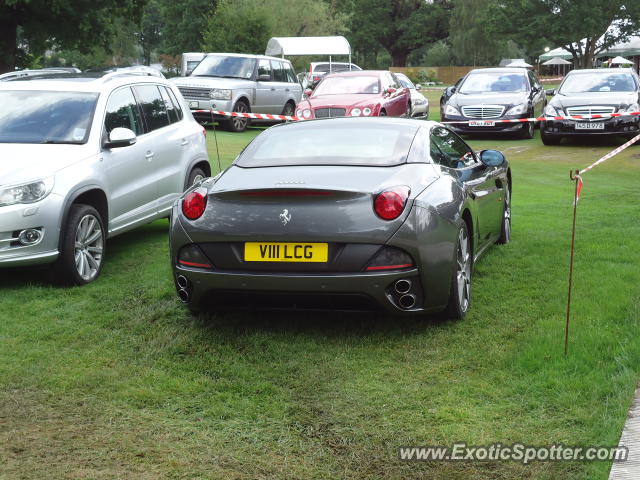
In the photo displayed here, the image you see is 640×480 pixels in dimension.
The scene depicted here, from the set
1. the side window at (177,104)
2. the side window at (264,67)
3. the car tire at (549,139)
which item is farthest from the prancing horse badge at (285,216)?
the side window at (264,67)

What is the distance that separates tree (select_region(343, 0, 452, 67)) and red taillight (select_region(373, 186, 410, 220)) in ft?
264

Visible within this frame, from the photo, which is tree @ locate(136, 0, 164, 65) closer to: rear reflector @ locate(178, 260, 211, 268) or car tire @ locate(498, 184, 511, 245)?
car tire @ locate(498, 184, 511, 245)

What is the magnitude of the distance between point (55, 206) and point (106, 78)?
7.05ft

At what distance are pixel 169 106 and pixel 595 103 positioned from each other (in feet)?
40.4

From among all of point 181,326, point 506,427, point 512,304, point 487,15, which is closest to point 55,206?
point 181,326

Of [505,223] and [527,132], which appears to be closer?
[505,223]

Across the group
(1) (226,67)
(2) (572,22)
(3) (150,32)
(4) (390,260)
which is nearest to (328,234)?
(4) (390,260)

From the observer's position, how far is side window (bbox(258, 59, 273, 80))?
25.1 meters

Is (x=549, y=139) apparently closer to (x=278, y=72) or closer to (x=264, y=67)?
(x=264, y=67)

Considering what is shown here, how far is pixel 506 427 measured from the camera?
4285 millimetres

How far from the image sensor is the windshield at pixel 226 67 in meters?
24.6

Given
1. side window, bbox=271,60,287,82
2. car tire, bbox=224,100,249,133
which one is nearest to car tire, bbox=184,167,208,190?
car tire, bbox=224,100,249,133

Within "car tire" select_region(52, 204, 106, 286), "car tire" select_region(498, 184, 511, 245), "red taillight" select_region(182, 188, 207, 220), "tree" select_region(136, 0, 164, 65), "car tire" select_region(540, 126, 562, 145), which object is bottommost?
"tree" select_region(136, 0, 164, 65)

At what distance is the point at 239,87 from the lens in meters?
23.7
